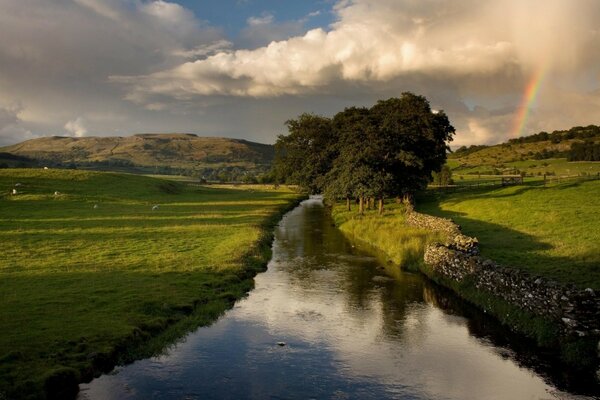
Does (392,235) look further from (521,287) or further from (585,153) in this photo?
(585,153)

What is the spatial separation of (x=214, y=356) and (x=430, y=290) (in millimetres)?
15961

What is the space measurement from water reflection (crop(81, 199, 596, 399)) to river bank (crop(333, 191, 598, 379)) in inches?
51.9

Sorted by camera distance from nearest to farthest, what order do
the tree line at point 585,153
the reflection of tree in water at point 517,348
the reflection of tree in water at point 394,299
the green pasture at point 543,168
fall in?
the reflection of tree in water at point 517,348 → the reflection of tree in water at point 394,299 → the green pasture at point 543,168 → the tree line at point 585,153

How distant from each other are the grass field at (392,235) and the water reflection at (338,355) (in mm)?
7021

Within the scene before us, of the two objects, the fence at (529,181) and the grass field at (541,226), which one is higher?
the fence at (529,181)

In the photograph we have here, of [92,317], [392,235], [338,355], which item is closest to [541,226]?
[392,235]

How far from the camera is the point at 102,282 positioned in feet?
87.1

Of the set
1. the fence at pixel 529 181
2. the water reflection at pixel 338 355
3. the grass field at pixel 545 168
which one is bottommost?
the water reflection at pixel 338 355

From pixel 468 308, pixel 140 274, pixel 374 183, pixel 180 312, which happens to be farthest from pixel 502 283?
pixel 374 183

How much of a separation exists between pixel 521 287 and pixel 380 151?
146 ft

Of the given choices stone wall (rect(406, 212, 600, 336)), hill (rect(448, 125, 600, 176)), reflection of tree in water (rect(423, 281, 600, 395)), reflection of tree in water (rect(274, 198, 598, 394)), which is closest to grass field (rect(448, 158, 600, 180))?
hill (rect(448, 125, 600, 176))

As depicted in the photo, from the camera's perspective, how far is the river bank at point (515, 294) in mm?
17344

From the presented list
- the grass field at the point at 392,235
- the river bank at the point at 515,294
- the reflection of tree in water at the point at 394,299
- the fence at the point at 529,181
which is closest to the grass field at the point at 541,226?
the river bank at the point at 515,294

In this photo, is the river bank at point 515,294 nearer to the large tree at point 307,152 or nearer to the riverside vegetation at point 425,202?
the riverside vegetation at point 425,202
